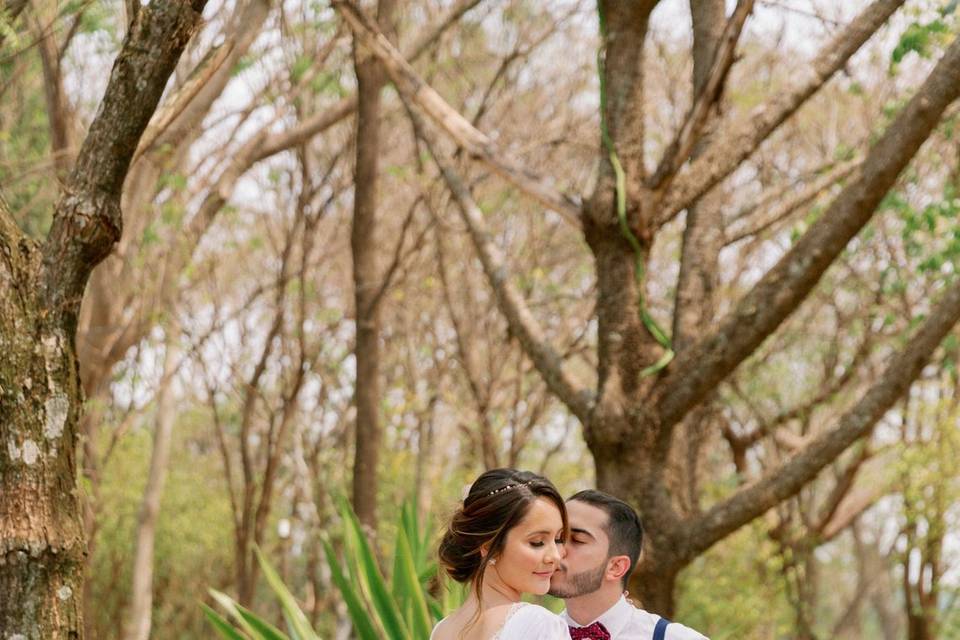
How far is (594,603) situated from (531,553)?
0.49 m

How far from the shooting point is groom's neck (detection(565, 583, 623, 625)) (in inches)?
127

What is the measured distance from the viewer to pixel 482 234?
A: 6.38 meters

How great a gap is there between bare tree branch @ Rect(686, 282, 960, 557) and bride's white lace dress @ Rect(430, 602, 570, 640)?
2.96 m

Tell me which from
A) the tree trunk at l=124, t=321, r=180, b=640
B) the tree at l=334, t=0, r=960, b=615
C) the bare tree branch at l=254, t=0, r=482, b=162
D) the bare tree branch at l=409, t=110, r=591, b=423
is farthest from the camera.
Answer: the tree trunk at l=124, t=321, r=180, b=640

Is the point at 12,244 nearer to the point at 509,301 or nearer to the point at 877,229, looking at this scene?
the point at 509,301

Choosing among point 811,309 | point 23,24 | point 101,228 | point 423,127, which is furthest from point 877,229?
point 101,228

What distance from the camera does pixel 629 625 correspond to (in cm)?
326

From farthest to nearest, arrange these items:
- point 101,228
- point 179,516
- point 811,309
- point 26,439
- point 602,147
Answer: point 179,516, point 811,309, point 602,147, point 101,228, point 26,439

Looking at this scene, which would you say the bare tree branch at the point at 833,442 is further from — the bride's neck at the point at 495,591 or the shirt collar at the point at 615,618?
the bride's neck at the point at 495,591

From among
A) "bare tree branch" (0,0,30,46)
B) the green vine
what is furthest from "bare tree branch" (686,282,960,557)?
"bare tree branch" (0,0,30,46)

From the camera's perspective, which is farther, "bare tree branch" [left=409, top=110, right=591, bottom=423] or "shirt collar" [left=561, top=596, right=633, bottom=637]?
"bare tree branch" [left=409, top=110, right=591, bottom=423]

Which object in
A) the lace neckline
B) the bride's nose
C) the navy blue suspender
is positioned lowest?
the navy blue suspender

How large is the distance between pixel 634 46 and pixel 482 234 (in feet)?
4.08

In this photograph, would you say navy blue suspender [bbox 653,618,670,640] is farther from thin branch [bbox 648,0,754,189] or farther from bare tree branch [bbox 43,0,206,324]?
thin branch [bbox 648,0,754,189]
